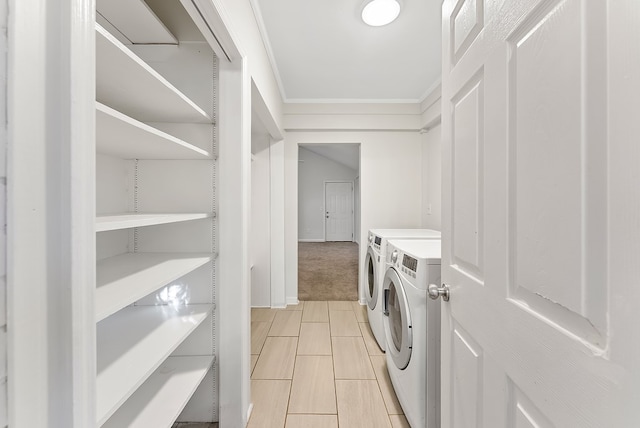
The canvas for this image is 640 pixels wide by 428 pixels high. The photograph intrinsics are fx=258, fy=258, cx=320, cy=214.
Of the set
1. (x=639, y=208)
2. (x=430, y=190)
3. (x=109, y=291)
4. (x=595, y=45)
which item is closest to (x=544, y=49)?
(x=595, y=45)

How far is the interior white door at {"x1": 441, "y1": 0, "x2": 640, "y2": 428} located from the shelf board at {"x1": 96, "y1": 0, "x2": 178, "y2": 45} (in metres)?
1.22

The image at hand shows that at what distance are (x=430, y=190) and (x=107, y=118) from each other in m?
2.87

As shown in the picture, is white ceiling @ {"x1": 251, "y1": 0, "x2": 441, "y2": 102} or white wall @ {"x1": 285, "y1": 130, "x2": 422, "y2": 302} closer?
white ceiling @ {"x1": 251, "y1": 0, "x2": 441, "y2": 102}

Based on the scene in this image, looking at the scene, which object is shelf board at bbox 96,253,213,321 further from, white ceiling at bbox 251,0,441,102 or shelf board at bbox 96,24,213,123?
white ceiling at bbox 251,0,441,102

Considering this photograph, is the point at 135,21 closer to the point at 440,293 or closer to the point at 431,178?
the point at 440,293

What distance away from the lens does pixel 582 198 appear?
424mm

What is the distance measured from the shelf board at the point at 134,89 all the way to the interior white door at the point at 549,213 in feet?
3.11

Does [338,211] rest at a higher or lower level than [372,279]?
higher

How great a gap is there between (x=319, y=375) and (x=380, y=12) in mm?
2375

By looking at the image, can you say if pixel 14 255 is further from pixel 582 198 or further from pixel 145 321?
pixel 145 321

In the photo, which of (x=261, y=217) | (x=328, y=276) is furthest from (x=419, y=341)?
(x=328, y=276)

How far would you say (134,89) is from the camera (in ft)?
3.16

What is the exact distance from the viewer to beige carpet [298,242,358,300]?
3.26 metres

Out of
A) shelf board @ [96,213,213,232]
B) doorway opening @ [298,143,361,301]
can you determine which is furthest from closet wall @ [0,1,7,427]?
doorway opening @ [298,143,361,301]
